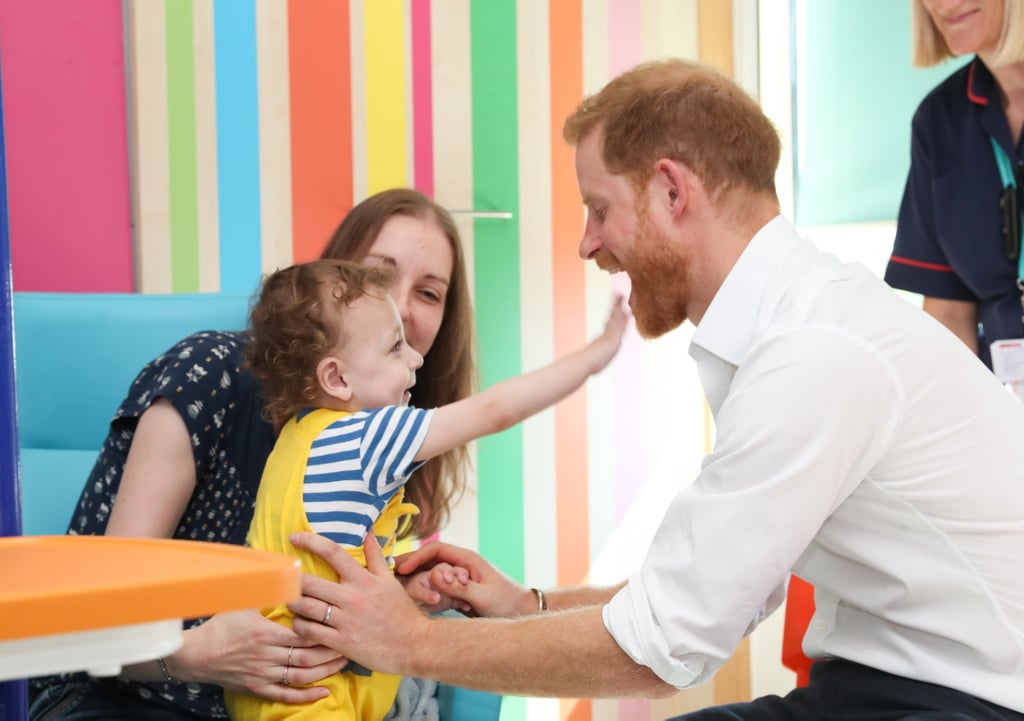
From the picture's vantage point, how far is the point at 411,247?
1813 mm

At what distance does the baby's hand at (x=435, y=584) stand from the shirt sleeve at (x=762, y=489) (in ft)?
1.44

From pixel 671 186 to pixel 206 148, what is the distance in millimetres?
1564

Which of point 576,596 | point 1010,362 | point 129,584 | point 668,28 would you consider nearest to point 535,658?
point 576,596

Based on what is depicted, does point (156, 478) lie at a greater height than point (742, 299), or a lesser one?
lesser

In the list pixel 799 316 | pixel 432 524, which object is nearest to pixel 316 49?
pixel 432 524

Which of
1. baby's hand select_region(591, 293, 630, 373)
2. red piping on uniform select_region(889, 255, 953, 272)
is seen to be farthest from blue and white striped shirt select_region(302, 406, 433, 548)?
red piping on uniform select_region(889, 255, 953, 272)

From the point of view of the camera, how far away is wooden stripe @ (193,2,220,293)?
2.61 meters

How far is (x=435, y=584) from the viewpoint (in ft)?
5.21

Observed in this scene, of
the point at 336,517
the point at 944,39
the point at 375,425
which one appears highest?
the point at 944,39

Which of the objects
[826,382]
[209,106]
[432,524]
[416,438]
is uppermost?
[209,106]

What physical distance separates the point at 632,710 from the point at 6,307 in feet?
8.65

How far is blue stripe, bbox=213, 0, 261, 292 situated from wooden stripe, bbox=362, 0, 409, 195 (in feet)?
0.95

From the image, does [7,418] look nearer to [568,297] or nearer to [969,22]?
[969,22]

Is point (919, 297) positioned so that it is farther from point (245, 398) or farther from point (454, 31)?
point (245, 398)
